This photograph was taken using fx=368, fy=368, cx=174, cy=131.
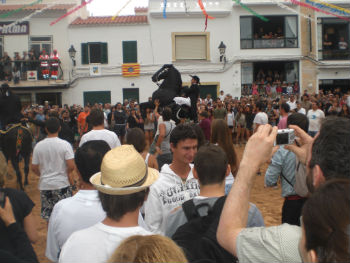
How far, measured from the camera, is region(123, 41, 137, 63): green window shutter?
21203mm

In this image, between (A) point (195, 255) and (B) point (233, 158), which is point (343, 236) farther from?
(B) point (233, 158)

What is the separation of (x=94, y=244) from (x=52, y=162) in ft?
10.3

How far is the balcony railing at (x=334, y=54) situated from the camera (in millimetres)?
22328

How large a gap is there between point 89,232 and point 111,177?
12.1 inches

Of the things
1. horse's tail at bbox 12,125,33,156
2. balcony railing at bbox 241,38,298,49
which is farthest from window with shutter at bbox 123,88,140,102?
horse's tail at bbox 12,125,33,156

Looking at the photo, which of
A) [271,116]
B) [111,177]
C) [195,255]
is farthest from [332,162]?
[271,116]

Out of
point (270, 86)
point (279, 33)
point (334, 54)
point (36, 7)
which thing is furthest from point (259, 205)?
point (36, 7)

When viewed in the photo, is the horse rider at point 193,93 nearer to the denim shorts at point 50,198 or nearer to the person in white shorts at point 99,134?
the person in white shorts at point 99,134

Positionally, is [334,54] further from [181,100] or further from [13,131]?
[13,131]

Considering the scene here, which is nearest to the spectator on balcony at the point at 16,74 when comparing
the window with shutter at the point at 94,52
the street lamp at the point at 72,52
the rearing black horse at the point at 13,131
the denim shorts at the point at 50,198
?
the street lamp at the point at 72,52

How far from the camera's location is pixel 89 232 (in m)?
1.87

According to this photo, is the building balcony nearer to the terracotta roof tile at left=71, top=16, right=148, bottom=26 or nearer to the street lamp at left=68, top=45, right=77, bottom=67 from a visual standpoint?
the street lamp at left=68, top=45, right=77, bottom=67

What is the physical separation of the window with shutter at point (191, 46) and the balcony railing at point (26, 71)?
6.88 metres

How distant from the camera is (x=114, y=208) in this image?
6.43 ft
